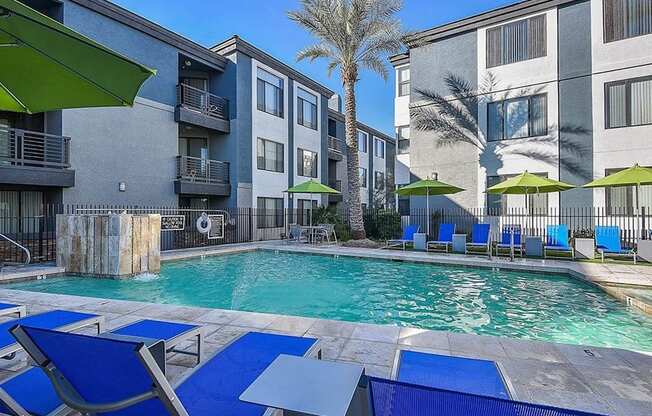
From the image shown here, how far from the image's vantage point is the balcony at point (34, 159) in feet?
38.3

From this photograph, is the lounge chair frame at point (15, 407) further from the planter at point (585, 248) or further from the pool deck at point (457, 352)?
the planter at point (585, 248)

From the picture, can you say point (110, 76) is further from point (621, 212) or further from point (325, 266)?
point (621, 212)

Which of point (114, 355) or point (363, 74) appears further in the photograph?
point (363, 74)

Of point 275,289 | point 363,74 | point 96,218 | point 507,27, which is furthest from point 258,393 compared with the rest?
point 507,27

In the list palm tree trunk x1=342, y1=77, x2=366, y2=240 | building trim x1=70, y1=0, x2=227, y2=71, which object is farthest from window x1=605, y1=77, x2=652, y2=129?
building trim x1=70, y1=0, x2=227, y2=71

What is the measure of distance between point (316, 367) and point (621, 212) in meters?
16.9

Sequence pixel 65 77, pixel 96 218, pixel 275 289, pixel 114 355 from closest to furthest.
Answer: pixel 114 355, pixel 65 77, pixel 275 289, pixel 96 218

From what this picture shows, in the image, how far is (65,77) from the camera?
11.6 ft

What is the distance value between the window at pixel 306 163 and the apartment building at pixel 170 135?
7 centimetres

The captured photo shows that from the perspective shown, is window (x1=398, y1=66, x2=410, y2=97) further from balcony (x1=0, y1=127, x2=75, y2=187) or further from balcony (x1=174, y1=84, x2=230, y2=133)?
balcony (x1=0, y1=127, x2=75, y2=187)

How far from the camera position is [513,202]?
55.0 ft

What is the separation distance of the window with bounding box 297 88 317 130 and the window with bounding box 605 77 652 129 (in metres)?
15.9

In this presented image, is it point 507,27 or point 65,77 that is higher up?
point 507,27

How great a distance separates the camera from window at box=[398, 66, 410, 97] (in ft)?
74.5
